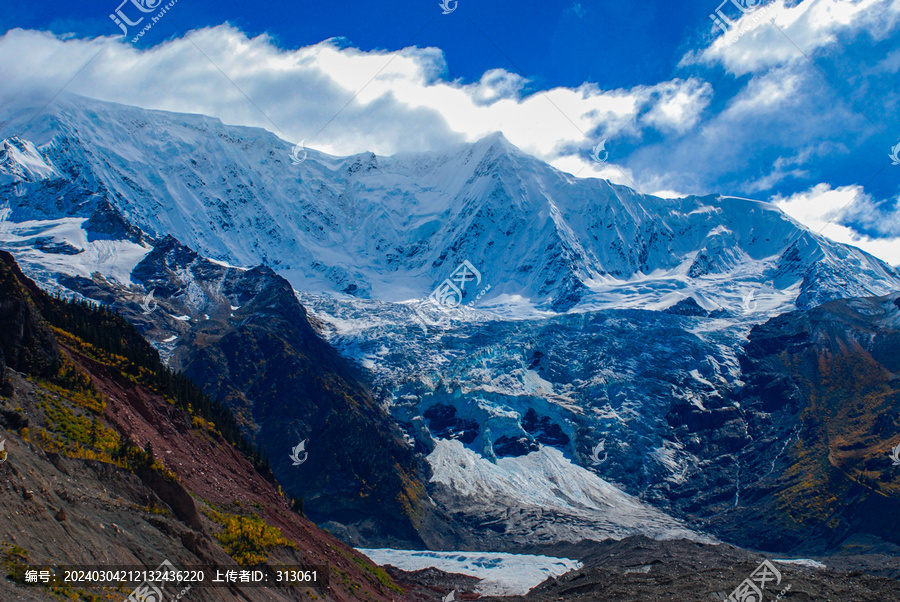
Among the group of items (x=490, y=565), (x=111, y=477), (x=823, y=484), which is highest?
(x=111, y=477)

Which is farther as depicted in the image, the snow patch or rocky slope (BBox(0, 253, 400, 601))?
the snow patch

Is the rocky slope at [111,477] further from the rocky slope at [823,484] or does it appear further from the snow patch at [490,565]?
the rocky slope at [823,484]

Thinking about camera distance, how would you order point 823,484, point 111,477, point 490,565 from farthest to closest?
point 823,484 → point 490,565 → point 111,477

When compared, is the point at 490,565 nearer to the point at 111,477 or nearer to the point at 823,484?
the point at 823,484

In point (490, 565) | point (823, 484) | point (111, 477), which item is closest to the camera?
point (111, 477)

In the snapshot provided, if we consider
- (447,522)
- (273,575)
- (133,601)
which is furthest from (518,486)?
(133,601)

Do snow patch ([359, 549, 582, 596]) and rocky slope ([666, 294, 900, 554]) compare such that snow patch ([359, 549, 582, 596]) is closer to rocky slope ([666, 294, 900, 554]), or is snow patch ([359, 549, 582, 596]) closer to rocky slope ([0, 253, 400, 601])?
rocky slope ([666, 294, 900, 554])

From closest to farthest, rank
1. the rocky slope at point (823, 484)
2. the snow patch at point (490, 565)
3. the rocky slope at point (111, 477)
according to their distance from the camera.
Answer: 1. the rocky slope at point (111, 477)
2. the snow patch at point (490, 565)
3. the rocky slope at point (823, 484)

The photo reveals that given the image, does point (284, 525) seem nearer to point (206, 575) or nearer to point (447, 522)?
point (206, 575)

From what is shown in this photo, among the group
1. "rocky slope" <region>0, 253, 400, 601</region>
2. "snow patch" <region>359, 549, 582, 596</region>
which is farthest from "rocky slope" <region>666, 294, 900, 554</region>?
"rocky slope" <region>0, 253, 400, 601</region>

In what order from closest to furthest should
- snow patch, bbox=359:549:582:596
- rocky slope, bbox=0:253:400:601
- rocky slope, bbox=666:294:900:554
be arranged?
rocky slope, bbox=0:253:400:601 → snow patch, bbox=359:549:582:596 → rocky slope, bbox=666:294:900:554

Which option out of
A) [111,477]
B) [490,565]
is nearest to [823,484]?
[490,565]

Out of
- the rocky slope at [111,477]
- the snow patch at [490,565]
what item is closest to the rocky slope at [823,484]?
the snow patch at [490,565]

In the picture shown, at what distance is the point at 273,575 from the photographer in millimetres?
37906
